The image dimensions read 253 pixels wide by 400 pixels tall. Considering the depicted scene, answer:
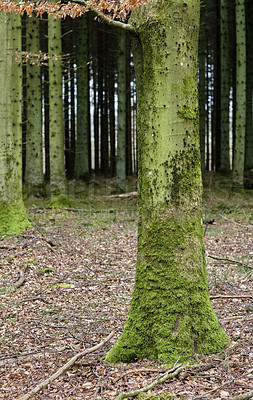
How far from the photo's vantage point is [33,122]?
1398cm

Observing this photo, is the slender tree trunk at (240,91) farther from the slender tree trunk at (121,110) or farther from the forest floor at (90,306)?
the slender tree trunk at (121,110)

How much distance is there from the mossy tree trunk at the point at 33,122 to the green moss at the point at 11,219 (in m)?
5.19

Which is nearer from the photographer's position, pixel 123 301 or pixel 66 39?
pixel 123 301

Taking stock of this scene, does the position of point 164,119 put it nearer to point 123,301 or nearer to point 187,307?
point 187,307

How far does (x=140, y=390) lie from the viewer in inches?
117

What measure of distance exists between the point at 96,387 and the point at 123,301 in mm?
2436

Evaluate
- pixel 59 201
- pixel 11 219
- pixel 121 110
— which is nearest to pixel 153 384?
pixel 11 219

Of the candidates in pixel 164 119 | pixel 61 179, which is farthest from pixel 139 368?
pixel 61 179

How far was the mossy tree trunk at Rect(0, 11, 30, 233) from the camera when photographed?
27.8 feet

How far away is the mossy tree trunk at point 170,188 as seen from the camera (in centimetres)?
338

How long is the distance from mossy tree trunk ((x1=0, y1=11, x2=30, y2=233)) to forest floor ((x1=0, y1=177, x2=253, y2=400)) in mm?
514

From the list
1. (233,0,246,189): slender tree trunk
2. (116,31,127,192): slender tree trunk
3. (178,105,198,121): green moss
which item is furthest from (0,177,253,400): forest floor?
(116,31,127,192): slender tree trunk

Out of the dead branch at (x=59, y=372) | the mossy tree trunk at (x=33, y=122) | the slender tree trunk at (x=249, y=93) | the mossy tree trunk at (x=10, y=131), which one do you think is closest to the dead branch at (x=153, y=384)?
the dead branch at (x=59, y=372)

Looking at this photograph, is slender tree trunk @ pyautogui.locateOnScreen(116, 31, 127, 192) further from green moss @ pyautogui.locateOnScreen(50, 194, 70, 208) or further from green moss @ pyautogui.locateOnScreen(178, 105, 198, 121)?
green moss @ pyautogui.locateOnScreen(178, 105, 198, 121)
